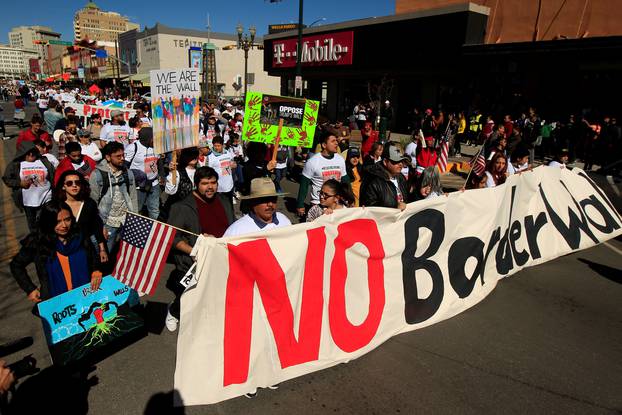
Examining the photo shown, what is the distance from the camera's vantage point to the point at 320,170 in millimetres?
5758

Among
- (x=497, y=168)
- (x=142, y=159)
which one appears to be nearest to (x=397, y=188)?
(x=497, y=168)

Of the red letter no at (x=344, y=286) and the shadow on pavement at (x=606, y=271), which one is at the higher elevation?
the red letter no at (x=344, y=286)

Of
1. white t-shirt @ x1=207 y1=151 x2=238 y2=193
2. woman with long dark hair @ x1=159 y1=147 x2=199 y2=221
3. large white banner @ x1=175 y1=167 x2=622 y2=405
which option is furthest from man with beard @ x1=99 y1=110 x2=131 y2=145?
large white banner @ x1=175 y1=167 x2=622 y2=405

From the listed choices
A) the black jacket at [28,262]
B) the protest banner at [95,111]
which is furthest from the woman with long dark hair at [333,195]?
the protest banner at [95,111]

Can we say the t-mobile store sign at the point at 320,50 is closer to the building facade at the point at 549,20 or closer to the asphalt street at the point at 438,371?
the building facade at the point at 549,20

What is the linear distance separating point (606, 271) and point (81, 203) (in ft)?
23.0

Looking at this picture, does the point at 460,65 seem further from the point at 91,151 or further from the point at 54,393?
the point at 54,393

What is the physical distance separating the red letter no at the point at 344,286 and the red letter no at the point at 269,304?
16cm

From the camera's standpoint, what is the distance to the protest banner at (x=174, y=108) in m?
5.54

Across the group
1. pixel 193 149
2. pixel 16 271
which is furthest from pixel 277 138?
pixel 16 271

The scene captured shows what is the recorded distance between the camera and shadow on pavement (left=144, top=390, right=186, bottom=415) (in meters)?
3.24

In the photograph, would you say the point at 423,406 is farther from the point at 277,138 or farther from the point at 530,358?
the point at 277,138

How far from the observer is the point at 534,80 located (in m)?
17.3

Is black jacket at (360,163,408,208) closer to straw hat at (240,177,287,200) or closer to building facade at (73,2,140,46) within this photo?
straw hat at (240,177,287,200)
